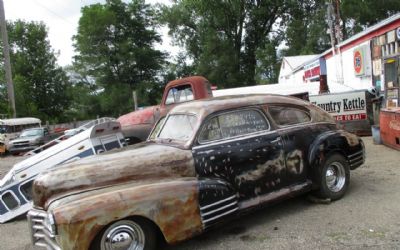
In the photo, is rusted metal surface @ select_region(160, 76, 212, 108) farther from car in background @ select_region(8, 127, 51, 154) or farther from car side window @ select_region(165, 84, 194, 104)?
car in background @ select_region(8, 127, 51, 154)

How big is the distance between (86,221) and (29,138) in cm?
1982

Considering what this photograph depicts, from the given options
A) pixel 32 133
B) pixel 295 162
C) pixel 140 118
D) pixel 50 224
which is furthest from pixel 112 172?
pixel 32 133

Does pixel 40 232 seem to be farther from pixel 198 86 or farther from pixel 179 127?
pixel 198 86

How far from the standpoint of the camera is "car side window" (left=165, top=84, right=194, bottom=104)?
10.0 m

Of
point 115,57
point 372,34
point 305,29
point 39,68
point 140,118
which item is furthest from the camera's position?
point 39,68

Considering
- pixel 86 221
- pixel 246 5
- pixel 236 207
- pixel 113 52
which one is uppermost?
pixel 246 5

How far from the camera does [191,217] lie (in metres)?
4.60

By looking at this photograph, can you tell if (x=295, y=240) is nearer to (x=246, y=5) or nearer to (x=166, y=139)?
(x=166, y=139)

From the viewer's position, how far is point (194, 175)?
4.88m

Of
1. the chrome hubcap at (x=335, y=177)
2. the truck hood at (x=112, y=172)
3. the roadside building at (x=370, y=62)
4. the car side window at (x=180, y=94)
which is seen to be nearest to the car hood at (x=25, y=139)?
the car side window at (x=180, y=94)

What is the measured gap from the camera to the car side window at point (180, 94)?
1003 centimetres

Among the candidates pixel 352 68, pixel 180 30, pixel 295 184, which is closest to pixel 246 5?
pixel 180 30

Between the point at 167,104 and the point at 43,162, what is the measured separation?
3.71 metres

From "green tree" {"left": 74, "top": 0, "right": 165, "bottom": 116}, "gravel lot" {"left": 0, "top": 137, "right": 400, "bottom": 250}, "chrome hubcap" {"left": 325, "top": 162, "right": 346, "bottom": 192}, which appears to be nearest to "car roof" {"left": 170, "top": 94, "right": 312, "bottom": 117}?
"chrome hubcap" {"left": 325, "top": 162, "right": 346, "bottom": 192}
